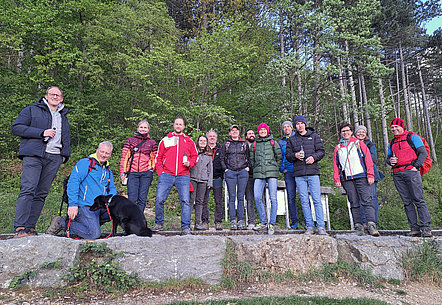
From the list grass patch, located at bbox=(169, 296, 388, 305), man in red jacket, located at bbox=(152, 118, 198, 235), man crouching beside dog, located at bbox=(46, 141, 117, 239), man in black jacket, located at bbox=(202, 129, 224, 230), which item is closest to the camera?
grass patch, located at bbox=(169, 296, 388, 305)

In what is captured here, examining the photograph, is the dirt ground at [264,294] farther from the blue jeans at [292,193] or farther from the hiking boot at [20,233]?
the blue jeans at [292,193]

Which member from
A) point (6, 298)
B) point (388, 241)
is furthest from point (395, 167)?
point (6, 298)

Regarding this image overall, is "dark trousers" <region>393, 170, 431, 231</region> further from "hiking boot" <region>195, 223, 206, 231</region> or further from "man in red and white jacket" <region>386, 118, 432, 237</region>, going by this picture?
"hiking boot" <region>195, 223, 206, 231</region>

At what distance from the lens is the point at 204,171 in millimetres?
5902

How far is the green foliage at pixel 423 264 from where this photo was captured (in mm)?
4113

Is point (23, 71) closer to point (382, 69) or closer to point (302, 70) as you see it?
point (302, 70)

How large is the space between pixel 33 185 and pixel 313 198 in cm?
431

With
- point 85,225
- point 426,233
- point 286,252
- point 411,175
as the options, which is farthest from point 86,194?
point 426,233

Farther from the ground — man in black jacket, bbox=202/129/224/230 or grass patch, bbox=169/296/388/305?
man in black jacket, bbox=202/129/224/230

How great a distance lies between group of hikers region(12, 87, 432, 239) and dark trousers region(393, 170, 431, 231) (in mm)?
15

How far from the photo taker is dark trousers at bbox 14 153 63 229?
371 cm

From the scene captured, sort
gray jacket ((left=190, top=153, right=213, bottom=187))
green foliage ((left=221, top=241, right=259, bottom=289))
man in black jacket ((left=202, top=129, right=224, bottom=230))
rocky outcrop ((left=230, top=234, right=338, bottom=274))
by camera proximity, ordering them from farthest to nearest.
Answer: man in black jacket ((left=202, top=129, right=224, bottom=230)) < gray jacket ((left=190, top=153, right=213, bottom=187)) < rocky outcrop ((left=230, top=234, right=338, bottom=274)) < green foliage ((left=221, top=241, right=259, bottom=289))

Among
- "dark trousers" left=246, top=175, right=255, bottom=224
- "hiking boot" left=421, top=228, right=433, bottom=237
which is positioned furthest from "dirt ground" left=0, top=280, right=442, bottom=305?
"dark trousers" left=246, top=175, right=255, bottom=224

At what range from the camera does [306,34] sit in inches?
470
